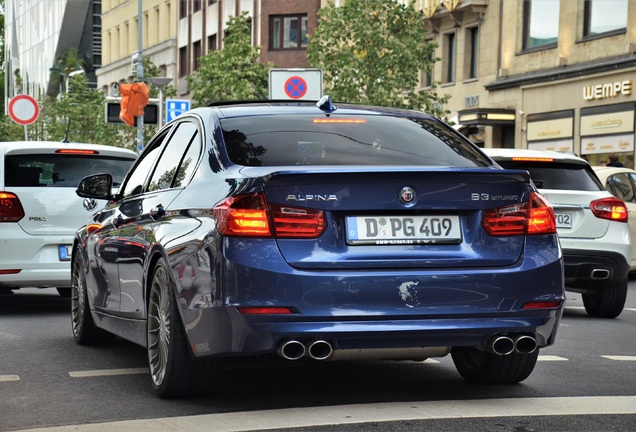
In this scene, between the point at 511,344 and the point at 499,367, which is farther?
the point at 499,367

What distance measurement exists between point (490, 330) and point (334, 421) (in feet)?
2.78

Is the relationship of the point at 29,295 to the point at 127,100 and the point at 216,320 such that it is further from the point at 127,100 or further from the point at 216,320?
the point at 127,100

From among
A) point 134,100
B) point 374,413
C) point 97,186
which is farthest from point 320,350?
point 134,100

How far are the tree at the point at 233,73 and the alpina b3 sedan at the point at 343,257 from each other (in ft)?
119

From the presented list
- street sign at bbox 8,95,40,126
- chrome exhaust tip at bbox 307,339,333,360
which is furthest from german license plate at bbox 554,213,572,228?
street sign at bbox 8,95,40,126

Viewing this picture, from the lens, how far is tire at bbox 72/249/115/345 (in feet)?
32.0

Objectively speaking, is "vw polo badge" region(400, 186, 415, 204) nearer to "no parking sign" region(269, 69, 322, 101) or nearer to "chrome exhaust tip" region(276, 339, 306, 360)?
"chrome exhaust tip" region(276, 339, 306, 360)

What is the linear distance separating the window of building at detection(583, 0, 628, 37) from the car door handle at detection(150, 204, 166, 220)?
2853 centimetres

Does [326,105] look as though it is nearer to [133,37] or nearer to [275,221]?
[275,221]

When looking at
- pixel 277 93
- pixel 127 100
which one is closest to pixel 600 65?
pixel 127 100

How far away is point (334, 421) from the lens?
6.33 m

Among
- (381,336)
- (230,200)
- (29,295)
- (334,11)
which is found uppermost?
(334,11)

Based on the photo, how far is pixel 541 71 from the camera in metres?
39.3

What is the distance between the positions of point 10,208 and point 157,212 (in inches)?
214
